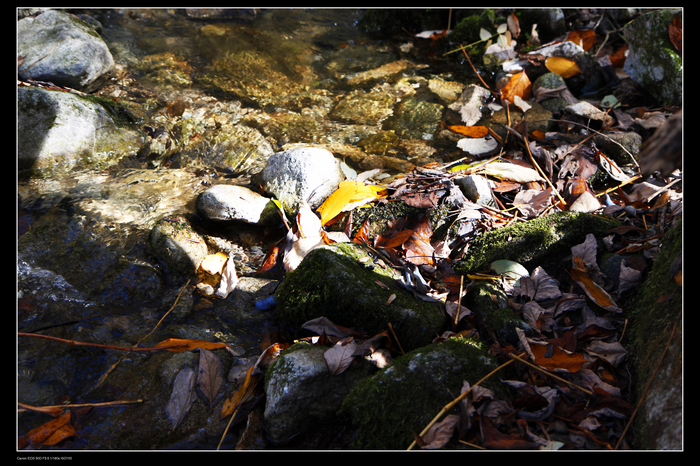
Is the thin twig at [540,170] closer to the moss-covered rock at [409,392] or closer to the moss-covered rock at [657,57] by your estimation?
the moss-covered rock at [657,57]

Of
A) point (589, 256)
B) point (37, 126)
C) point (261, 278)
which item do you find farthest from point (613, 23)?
point (37, 126)

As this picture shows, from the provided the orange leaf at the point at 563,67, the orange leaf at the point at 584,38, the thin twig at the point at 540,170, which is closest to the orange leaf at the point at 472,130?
the thin twig at the point at 540,170

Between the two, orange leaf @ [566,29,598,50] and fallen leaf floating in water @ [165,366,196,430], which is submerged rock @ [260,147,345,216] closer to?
fallen leaf floating in water @ [165,366,196,430]

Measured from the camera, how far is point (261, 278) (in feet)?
9.18

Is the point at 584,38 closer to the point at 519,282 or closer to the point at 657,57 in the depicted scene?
the point at 657,57

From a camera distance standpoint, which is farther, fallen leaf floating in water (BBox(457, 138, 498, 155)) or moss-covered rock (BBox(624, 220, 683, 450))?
fallen leaf floating in water (BBox(457, 138, 498, 155))

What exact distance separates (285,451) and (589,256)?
1.83 m

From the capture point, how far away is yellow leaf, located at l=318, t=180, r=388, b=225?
2955mm

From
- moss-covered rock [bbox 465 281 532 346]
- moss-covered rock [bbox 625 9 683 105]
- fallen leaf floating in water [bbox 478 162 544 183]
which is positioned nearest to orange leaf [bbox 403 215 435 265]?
moss-covered rock [bbox 465 281 532 346]

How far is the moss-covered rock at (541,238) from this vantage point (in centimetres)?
242

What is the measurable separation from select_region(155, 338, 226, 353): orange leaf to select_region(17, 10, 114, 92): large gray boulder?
3.32 metres

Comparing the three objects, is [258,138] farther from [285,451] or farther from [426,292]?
[285,451]

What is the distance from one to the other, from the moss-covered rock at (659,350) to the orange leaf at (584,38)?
3.54m

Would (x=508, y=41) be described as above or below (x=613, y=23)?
below
